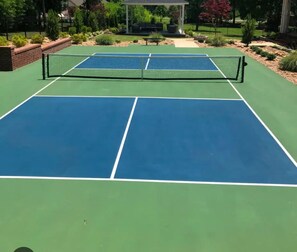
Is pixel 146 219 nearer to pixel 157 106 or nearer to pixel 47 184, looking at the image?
pixel 47 184

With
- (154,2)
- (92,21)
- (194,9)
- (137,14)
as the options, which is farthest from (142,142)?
(194,9)

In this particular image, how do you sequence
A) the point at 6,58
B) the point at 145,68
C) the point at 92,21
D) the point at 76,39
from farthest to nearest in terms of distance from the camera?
the point at 92,21, the point at 76,39, the point at 145,68, the point at 6,58

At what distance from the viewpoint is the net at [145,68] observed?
17.9 m

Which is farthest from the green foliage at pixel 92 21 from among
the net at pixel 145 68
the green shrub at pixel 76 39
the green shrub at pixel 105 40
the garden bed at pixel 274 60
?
the net at pixel 145 68

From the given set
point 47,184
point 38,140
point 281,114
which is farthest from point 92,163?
point 281,114

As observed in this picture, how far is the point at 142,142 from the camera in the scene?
9781 millimetres

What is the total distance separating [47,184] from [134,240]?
254 centimetres

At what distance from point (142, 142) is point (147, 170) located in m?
1.72

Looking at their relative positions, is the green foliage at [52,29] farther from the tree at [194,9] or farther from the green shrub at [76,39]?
the tree at [194,9]

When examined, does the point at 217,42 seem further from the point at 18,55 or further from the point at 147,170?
the point at 147,170

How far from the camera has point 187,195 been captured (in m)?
7.07

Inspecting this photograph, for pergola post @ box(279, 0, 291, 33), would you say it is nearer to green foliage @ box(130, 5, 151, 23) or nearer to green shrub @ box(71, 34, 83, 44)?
green shrub @ box(71, 34, 83, 44)

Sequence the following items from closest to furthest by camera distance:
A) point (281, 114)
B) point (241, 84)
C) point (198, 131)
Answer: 1. point (198, 131)
2. point (281, 114)
3. point (241, 84)

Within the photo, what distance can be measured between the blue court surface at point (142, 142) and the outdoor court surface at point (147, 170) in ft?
0.10
